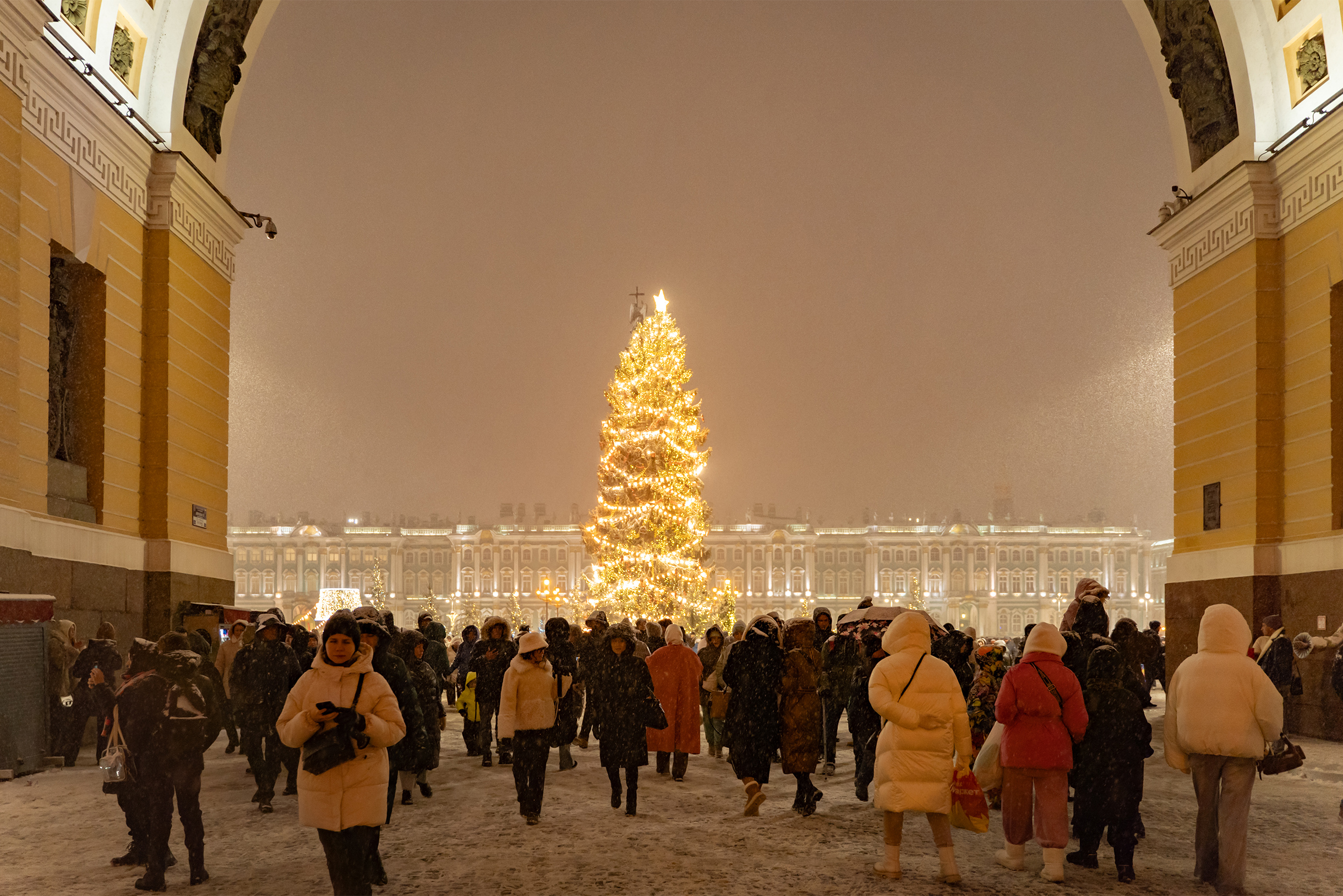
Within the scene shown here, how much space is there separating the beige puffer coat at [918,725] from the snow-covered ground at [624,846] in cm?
44

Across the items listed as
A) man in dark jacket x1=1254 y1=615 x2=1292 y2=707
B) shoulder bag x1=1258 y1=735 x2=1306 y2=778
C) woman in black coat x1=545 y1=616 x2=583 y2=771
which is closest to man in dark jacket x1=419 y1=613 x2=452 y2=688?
woman in black coat x1=545 y1=616 x2=583 y2=771

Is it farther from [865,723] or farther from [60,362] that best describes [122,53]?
[865,723]

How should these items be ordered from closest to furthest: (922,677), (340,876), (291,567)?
1. (340,876)
2. (922,677)
3. (291,567)

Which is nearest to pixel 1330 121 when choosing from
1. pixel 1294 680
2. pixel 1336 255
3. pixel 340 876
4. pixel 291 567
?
pixel 1336 255

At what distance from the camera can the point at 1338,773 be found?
31.6ft

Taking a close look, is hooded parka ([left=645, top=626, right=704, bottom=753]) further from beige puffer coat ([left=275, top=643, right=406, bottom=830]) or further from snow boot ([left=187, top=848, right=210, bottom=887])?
beige puffer coat ([left=275, top=643, right=406, bottom=830])

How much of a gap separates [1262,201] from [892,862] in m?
10.1

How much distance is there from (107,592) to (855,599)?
72717 millimetres

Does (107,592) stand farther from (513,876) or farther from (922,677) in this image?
(922,677)

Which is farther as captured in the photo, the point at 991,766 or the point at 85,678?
the point at 85,678

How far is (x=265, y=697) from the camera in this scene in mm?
8383

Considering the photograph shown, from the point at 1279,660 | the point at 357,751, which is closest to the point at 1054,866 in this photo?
the point at 357,751

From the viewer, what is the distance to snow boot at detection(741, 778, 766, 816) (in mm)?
7910

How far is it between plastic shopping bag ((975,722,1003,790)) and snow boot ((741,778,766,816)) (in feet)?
5.81
